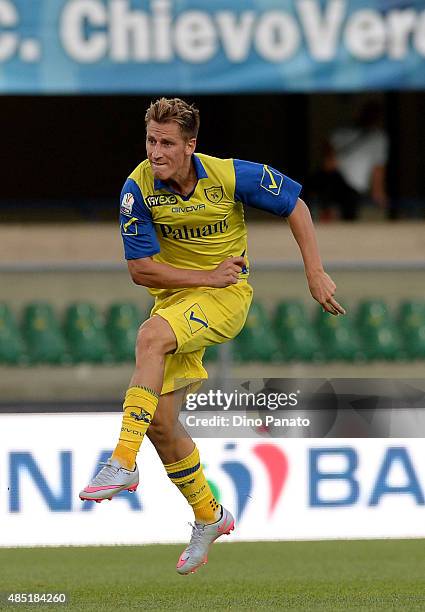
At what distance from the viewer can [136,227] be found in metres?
6.13

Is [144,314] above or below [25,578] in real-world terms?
above

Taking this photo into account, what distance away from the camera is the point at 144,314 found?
9.41 m

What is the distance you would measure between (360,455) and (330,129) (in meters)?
8.35

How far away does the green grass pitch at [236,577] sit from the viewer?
257 inches

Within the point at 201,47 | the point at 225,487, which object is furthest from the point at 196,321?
the point at 201,47

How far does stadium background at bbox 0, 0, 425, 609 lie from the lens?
8.48m

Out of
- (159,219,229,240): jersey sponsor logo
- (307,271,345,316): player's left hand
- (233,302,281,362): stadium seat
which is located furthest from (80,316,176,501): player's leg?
(233,302,281,362): stadium seat

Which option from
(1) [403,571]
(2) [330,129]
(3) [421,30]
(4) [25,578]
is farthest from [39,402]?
(2) [330,129]

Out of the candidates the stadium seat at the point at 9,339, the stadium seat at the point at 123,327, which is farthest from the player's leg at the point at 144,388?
the stadium seat at the point at 9,339

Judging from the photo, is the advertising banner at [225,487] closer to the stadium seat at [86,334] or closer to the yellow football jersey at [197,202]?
the stadium seat at [86,334]

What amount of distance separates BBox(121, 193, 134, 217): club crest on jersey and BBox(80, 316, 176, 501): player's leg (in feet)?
1.52

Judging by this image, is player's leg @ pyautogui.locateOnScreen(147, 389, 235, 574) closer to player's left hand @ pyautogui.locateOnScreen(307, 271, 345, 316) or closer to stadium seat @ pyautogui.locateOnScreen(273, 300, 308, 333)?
player's left hand @ pyautogui.locateOnScreen(307, 271, 345, 316)

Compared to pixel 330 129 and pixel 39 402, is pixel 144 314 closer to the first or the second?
pixel 39 402

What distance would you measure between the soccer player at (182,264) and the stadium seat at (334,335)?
3271 mm
